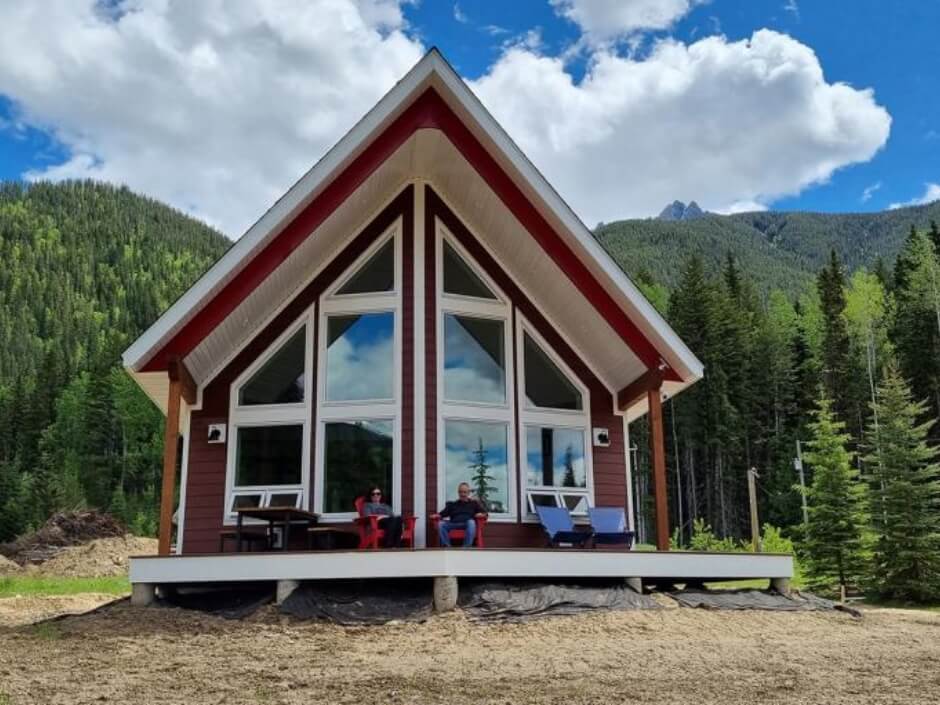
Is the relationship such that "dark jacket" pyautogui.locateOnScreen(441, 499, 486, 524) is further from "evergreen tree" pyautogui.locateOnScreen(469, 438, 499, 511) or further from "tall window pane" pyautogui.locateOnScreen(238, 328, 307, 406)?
"tall window pane" pyautogui.locateOnScreen(238, 328, 307, 406)

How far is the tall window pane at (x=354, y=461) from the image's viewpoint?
1134 cm

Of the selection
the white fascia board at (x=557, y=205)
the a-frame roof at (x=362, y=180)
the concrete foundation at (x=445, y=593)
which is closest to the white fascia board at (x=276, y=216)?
the a-frame roof at (x=362, y=180)

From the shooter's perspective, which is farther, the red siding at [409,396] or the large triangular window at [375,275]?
the large triangular window at [375,275]

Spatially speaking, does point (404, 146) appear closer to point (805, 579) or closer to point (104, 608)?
point (104, 608)

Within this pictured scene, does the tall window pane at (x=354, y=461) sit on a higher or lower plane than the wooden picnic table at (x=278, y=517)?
higher

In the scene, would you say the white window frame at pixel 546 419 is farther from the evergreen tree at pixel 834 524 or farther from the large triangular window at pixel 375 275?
the evergreen tree at pixel 834 524

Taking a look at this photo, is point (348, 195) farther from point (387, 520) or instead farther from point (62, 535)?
point (62, 535)

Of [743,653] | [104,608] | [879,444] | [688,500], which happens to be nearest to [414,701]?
[743,653]

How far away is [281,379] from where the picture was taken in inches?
472

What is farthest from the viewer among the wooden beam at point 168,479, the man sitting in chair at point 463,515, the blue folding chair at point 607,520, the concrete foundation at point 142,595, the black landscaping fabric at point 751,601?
the blue folding chair at point 607,520

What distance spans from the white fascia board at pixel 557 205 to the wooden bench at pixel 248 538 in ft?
17.1

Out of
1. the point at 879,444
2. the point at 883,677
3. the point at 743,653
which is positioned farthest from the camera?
the point at 879,444

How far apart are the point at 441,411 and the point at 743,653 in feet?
16.7

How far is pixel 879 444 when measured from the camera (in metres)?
24.2
